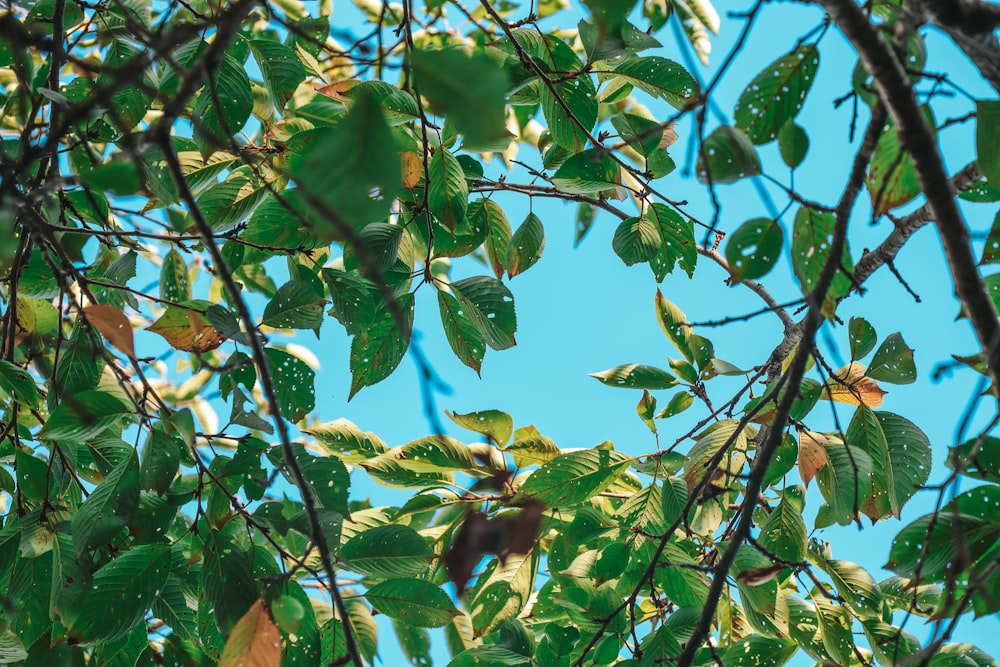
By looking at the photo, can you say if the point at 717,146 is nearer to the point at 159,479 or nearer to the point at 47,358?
the point at 159,479

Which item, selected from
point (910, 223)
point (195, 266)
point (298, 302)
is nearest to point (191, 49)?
point (298, 302)

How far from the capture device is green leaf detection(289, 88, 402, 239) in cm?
43

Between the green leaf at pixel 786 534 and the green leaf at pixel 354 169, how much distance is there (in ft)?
3.10

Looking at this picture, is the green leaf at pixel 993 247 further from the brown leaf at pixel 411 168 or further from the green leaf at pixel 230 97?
the green leaf at pixel 230 97

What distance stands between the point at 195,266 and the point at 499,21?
6.06ft

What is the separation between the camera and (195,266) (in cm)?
258

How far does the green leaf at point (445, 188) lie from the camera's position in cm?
112

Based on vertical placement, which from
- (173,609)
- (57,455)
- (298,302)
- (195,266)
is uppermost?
(195,266)

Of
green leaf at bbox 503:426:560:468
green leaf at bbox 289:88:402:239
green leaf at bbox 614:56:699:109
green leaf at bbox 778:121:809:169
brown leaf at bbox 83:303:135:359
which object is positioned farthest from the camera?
green leaf at bbox 503:426:560:468

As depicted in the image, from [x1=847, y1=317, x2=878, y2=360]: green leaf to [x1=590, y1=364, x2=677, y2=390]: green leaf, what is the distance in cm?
31

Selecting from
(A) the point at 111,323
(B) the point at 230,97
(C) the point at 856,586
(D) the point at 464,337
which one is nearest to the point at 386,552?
(D) the point at 464,337

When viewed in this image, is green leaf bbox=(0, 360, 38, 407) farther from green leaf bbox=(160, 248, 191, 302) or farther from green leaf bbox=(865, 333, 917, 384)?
green leaf bbox=(865, 333, 917, 384)

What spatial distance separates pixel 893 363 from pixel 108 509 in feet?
3.70

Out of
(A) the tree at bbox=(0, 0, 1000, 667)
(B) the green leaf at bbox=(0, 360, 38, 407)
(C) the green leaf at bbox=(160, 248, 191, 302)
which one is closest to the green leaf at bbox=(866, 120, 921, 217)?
(A) the tree at bbox=(0, 0, 1000, 667)
